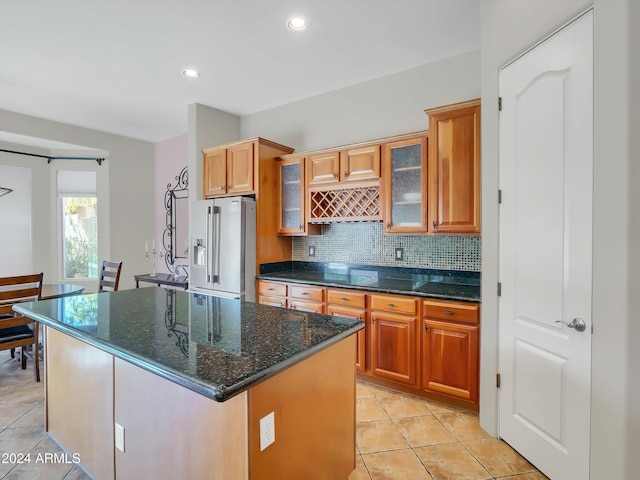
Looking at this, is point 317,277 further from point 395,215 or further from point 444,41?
point 444,41

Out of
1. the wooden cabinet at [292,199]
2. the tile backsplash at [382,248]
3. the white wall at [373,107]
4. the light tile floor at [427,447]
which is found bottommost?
the light tile floor at [427,447]

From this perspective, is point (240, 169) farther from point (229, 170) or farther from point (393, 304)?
point (393, 304)

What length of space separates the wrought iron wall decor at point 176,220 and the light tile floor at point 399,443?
9.26ft

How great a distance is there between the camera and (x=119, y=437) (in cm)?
147

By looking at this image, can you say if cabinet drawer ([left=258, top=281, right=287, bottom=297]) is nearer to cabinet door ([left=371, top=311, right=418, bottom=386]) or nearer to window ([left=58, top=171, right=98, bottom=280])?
cabinet door ([left=371, top=311, right=418, bottom=386])

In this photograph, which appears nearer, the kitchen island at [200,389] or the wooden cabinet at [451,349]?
the kitchen island at [200,389]

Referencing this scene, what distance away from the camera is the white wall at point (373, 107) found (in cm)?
299

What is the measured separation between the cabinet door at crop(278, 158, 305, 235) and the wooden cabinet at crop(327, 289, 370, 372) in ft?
3.03

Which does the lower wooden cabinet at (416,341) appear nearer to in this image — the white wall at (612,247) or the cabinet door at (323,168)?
the white wall at (612,247)

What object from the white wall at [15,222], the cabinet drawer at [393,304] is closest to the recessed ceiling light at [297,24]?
the cabinet drawer at [393,304]

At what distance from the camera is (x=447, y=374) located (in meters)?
2.46

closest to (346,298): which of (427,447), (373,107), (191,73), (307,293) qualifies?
(307,293)

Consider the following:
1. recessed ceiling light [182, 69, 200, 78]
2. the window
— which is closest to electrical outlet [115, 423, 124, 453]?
recessed ceiling light [182, 69, 200, 78]

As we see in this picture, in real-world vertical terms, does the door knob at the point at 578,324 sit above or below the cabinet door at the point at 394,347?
above
